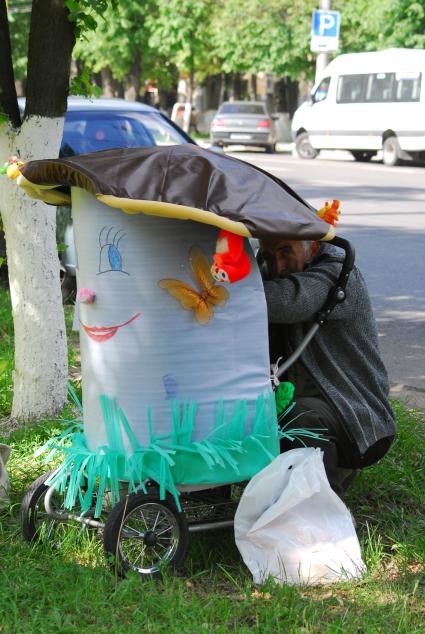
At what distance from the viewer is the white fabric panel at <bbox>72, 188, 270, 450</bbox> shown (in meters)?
3.35

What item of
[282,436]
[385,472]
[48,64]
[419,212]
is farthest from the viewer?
[419,212]

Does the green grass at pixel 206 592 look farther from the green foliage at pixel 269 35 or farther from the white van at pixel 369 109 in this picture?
the green foliage at pixel 269 35

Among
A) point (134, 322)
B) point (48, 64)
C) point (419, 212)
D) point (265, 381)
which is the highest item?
point (48, 64)

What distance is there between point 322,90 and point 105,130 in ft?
58.9

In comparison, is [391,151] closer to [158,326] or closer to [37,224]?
[37,224]

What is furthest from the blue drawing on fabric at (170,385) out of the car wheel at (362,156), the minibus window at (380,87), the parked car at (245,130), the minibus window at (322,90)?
the parked car at (245,130)

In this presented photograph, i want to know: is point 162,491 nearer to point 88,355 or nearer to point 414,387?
point 88,355

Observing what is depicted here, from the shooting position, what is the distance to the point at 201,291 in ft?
11.0

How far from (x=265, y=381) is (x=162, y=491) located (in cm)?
→ 51

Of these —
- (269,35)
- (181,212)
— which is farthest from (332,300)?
(269,35)

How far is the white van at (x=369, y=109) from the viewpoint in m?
23.1

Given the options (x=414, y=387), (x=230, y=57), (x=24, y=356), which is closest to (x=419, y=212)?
(x=414, y=387)

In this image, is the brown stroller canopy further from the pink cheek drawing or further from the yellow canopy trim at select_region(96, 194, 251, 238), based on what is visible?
the pink cheek drawing

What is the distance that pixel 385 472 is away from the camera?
450 cm
